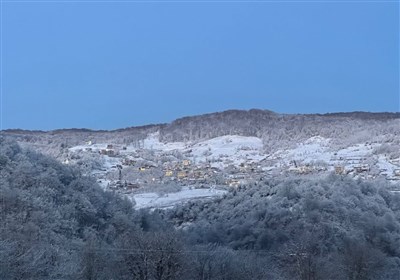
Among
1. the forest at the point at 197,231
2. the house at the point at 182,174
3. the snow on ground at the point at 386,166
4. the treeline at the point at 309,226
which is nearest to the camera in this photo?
the forest at the point at 197,231

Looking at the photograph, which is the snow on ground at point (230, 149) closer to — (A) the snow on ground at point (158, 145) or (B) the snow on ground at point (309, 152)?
(A) the snow on ground at point (158, 145)

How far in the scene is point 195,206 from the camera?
44906 millimetres

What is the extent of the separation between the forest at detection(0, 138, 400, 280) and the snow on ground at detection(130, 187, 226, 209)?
4072 millimetres

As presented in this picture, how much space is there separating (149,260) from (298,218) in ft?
51.1

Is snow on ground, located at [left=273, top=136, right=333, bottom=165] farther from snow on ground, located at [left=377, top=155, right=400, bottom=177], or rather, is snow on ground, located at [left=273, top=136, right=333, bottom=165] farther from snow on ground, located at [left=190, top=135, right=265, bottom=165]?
snow on ground, located at [left=377, top=155, right=400, bottom=177]

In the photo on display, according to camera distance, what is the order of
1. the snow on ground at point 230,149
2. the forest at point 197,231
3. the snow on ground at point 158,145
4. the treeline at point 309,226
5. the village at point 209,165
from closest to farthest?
the forest at point 197,231 → the treeline at point 309,226 → the village at point 209,165 → the snow on ground at point 230,149 → the snow on ground at point 158,145

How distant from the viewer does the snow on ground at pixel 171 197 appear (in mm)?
49094

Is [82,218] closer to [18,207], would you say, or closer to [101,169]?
[18,207]

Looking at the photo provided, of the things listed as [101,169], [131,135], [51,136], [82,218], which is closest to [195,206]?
[82,218]

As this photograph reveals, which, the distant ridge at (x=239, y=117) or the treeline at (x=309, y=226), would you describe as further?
the distant ridge at (x=239, y=117)

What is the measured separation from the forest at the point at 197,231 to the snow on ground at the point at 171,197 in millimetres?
4072

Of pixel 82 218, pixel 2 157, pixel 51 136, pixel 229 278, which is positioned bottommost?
pixel 229 278

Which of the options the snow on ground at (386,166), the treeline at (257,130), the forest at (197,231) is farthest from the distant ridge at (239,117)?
the forest at (197,231)

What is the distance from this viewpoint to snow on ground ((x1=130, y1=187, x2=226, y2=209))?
49094 millimetres
